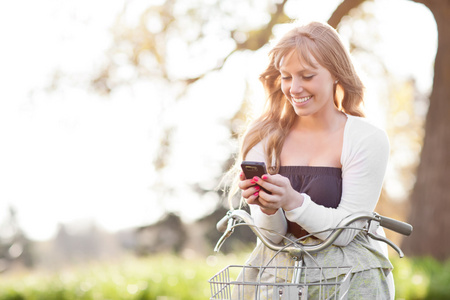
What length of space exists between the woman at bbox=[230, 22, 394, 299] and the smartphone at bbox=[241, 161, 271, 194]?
3.6 inches

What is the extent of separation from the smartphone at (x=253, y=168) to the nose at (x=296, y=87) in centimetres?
47

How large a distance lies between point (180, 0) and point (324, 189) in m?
7.80

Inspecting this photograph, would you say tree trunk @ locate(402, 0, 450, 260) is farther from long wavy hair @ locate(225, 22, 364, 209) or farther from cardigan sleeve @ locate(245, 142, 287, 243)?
cardigan sleeve @ locate(245, 142, 287, 243)

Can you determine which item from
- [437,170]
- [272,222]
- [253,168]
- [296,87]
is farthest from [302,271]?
[437,170]

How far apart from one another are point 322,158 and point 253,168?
0.53m

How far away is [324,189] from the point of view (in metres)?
2.75

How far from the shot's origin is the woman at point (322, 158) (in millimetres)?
2639

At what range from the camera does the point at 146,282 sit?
6.55 meters

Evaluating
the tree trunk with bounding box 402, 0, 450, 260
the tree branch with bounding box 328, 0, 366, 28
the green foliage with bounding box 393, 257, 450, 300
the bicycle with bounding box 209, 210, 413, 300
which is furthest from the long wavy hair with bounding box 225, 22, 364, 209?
the tree trunk with bounding box 402, 0, 450, 260

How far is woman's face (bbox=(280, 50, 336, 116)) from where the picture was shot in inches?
107

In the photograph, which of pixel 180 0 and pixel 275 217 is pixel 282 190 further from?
pixel 180 0

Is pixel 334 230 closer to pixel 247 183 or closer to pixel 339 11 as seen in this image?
pixel 247 183

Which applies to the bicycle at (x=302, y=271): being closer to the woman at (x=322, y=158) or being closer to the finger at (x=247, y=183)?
the woman at (x=322, y=158)

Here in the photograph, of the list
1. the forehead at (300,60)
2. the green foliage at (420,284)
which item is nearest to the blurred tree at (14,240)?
the green foliage at (420,284)
